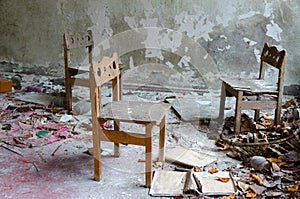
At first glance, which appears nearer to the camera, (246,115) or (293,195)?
(293,195)

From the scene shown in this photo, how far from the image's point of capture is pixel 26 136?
3352 mm

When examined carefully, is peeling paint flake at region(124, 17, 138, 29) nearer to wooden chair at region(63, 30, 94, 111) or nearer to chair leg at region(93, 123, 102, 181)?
wooden chair at region(63, 30, 94, 111)

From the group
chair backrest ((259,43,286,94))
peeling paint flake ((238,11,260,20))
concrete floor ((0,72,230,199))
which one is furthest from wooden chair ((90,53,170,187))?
peeling paint flake ((238,11,260,20))

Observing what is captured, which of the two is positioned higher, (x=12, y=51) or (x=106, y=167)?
(x=12, y=51)

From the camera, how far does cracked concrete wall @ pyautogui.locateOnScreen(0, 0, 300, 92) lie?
15.0 ft

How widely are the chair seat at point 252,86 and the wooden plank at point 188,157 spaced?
0.77 m

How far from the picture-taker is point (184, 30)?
478 cm

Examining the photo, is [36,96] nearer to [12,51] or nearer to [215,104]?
[12,51]

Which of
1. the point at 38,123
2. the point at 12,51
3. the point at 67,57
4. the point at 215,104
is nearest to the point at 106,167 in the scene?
the point at 38,123

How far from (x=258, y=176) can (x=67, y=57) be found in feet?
8.03

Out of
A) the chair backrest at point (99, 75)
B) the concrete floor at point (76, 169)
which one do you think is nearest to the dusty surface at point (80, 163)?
the concrete floor at point (76, 169)

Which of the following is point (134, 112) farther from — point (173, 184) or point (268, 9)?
point (268, 9)

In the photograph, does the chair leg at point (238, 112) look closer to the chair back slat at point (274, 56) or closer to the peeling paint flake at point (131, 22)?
the chair back slat at point (274, 56)

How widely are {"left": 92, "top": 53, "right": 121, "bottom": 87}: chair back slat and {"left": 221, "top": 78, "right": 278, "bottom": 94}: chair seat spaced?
1234 millimetres
